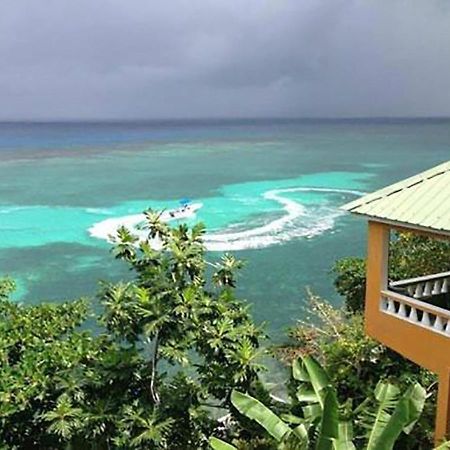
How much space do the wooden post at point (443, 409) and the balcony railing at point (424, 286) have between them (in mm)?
1776

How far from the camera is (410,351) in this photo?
980 cm

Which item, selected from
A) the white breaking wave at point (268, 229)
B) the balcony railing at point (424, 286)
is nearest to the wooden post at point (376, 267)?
the balcony railing at point (424, 286)

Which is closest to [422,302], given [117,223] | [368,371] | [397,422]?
[397,422]

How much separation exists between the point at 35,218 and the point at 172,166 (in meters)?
33.7

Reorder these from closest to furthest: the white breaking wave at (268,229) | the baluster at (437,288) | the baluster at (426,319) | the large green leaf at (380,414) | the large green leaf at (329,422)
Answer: the large green leaf at (329,422) → the large green leaf at (380,414) → the baluster at (426,319) → the baluster at (437,288) → the white breaking wave at (268,229)

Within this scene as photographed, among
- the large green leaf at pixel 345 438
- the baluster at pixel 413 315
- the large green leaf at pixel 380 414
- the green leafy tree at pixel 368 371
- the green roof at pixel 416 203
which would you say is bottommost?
the green leafy tree at pixel 368 371

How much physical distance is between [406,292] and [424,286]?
0.50 m

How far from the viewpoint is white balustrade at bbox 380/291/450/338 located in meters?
9.32

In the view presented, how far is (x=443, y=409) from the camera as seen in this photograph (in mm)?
9367

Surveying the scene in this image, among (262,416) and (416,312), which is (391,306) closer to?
(416,312)

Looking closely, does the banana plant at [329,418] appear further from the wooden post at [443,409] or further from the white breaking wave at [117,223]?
the white breaking wave at [117,223]

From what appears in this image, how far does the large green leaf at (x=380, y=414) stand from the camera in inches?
324

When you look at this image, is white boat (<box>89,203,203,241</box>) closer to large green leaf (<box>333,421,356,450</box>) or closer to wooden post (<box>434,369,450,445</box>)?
wooden post (<box>434,369,450,445</box>)

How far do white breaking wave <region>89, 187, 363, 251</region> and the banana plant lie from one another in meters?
24.2
